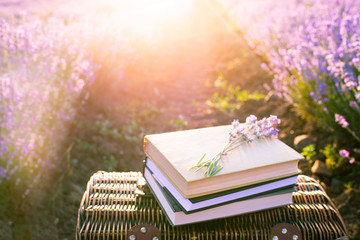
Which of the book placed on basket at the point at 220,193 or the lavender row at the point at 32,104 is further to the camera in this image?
the lavender row at the point at 32,104

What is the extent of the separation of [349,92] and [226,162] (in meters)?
1.84

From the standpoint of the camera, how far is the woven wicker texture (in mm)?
1451

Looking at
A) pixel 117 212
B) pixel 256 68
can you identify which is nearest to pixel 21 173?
pixel 117 212

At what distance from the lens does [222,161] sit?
4.58 feet

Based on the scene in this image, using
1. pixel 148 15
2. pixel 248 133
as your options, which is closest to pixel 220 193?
pixel 248 133

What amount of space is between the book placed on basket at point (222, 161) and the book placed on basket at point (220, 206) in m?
0.08

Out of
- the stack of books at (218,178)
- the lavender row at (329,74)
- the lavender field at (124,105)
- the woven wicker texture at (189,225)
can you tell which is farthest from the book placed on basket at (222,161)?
the lavender row at (329,74)

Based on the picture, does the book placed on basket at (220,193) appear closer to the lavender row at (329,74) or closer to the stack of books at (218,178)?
the stack of books at (218,178)

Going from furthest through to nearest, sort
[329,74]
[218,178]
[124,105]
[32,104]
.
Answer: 1. [124,105]
2. [329,74]
3. [32,104]
4. [218,178]

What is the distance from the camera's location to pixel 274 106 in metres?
4.05

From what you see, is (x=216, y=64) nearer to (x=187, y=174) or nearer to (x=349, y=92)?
(x=349, y=92)

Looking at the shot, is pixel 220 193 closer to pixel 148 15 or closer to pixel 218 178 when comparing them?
pixel 218 178

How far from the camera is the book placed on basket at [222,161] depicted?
4.33 ft

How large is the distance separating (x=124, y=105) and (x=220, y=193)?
9.47 feet
